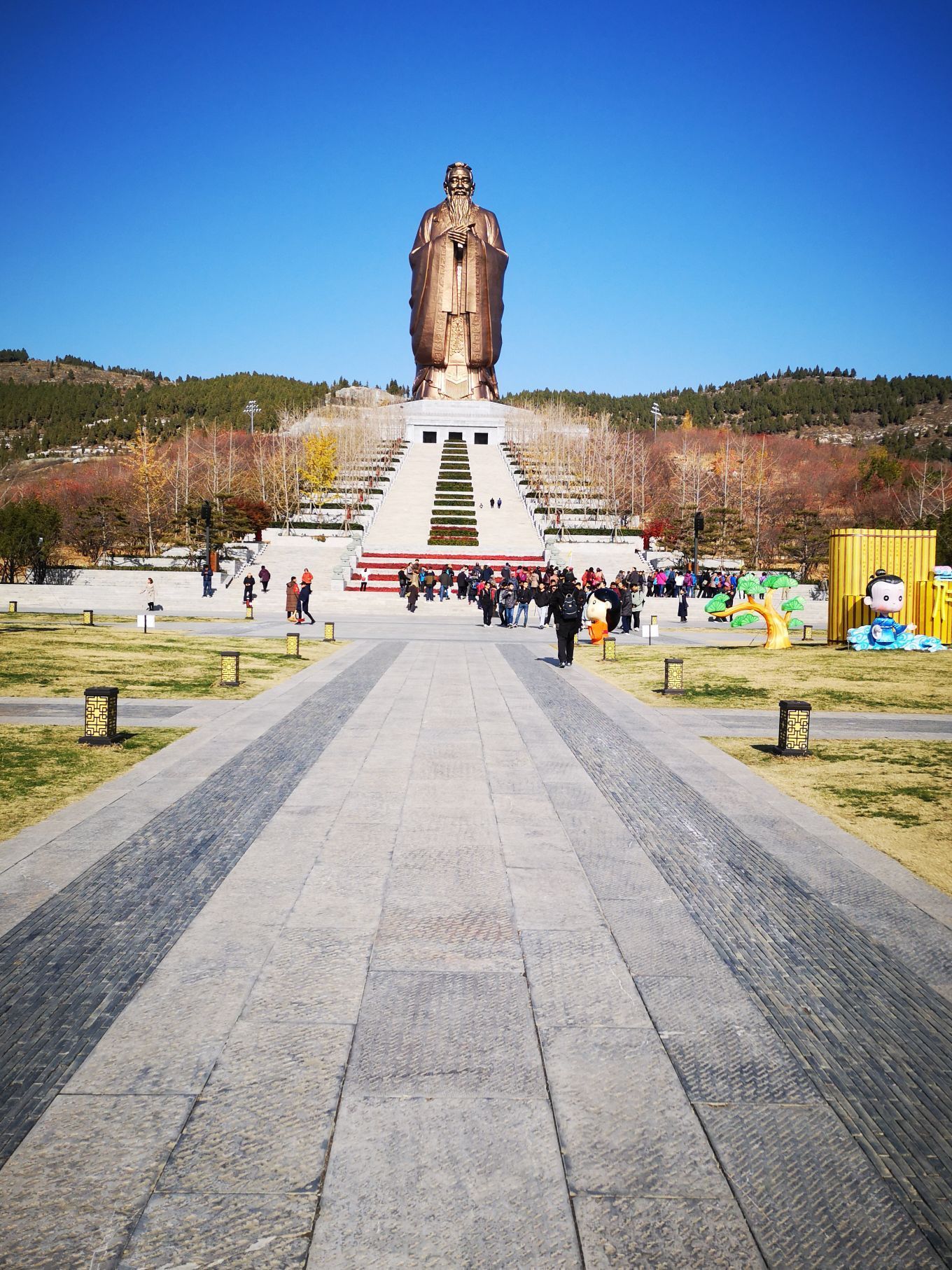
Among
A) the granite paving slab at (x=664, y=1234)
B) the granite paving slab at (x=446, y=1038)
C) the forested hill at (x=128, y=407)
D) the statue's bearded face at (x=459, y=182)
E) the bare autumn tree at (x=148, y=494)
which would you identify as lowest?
the granite paving slab at (x=664, y=1234)

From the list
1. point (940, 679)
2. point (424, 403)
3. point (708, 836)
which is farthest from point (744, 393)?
point (708, 836)

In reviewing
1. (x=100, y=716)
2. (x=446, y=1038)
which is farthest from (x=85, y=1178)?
(x=100, y=716)

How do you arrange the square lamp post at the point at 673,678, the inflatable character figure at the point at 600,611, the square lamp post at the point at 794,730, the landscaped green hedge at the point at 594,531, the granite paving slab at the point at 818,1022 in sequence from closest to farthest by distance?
the granite paving slab at the point at 818,1022
the square lamp post at the point at 794,730
the square lamp post at the point at 673,678
the inflatable character figure at the point at 600,611
the landscaped green hedge at the point at 594,531

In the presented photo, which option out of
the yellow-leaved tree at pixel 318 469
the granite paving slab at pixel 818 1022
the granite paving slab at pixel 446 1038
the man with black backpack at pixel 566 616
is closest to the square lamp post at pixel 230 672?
the man with black backpack at pixel 566 616

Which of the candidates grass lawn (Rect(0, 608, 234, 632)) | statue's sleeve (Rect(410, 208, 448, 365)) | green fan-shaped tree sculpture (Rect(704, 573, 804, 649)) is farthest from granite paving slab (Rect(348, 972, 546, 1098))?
statue's sleeve (Rect(410, 208, 448, 365))

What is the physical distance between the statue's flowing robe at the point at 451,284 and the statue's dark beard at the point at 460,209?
284mm

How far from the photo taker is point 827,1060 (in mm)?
3219

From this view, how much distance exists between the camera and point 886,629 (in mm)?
19016

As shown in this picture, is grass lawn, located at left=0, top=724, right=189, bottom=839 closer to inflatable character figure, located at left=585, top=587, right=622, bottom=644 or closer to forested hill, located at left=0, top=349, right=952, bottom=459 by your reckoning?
inflatable character figure, located at left=585, top=587, right=622, bottom=644

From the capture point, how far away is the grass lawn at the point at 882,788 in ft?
19.2

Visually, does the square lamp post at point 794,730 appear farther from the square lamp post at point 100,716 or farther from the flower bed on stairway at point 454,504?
the flower bed on stairway at point 454,504

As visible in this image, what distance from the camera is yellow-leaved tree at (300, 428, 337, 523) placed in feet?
186

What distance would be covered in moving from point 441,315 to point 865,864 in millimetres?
70200

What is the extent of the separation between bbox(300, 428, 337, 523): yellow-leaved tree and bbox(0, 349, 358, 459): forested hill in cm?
4001
